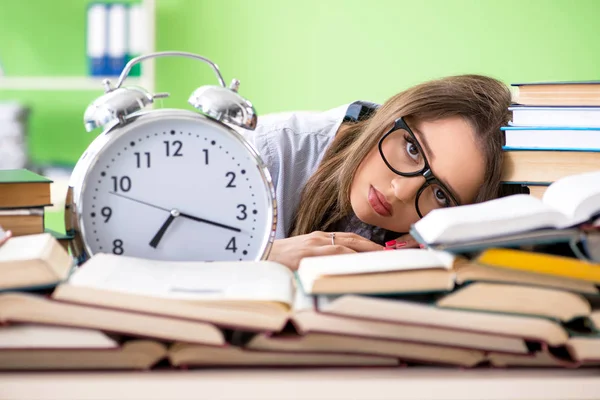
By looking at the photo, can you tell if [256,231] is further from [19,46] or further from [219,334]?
[19,46]

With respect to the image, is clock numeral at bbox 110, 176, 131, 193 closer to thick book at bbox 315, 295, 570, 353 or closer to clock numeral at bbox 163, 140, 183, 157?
clock numeral at bbox 163, 140, 183, 157

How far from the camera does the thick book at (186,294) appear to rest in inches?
26.5

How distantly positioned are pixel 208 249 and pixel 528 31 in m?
3.66

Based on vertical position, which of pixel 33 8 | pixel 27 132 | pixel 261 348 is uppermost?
pixel 33 8

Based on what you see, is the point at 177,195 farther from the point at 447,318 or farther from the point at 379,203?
the point at 379,203

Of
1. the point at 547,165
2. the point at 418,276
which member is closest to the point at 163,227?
the point at 418,276

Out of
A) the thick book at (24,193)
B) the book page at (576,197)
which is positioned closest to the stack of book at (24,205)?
the thick book at (24,193)

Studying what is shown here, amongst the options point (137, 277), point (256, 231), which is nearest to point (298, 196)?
point (256, 231)

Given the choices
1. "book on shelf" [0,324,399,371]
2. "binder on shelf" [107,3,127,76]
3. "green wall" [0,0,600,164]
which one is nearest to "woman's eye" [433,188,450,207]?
"book on shelf" [0,324,399,371]

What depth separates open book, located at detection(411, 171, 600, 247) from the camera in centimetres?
71

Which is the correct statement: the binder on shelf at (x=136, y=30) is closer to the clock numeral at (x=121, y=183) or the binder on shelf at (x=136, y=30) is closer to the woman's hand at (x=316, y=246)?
the woman's hand at (x=316, y=246)

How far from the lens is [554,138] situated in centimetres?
119

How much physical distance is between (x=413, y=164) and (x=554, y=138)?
1.61 ft

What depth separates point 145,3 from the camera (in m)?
3.92
